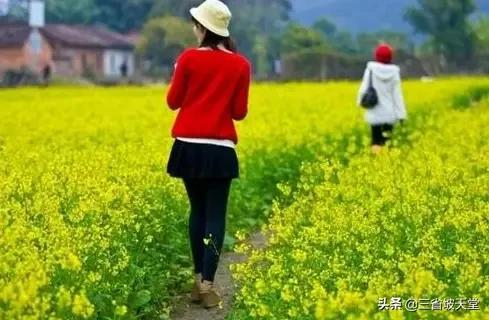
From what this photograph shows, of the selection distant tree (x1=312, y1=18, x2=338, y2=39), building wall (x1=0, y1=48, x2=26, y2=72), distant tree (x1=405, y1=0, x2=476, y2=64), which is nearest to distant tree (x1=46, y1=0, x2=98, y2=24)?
building wall (x1=0, y1=48, x2=26, y2=72)

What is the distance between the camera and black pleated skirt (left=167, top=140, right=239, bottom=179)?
22.8 ft

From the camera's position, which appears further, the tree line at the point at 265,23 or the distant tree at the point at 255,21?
the tree line at the point at 265,23

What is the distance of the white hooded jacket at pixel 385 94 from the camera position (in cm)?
1308

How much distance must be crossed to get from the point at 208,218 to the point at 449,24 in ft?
240

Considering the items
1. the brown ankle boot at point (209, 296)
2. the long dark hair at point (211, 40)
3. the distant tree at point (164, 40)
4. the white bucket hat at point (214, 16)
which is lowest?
the brown ankle boot at point (209, 296)

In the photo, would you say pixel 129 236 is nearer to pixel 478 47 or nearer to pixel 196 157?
pixel 196 157

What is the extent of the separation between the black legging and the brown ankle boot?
53mm

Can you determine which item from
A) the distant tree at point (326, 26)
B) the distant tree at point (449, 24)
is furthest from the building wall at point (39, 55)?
the distant tree at point (326, 26)

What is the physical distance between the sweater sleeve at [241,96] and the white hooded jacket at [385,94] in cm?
621

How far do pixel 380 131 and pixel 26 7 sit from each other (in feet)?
237

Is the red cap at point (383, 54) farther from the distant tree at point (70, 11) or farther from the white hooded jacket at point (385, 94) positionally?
the distant tree at point (70, 11)

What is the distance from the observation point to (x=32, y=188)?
8117 mm

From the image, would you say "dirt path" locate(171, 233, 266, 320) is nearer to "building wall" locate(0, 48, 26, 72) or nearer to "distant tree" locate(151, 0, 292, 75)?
"distant tree" locate(151, 0, 292, 75)

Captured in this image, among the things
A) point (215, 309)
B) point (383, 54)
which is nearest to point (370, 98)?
point (383, 54)
